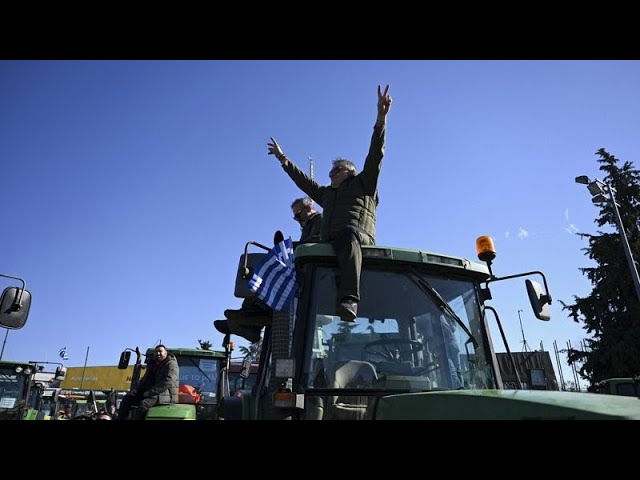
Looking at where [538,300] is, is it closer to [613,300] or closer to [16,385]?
[16,385]

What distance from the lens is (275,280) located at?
12.1 ft

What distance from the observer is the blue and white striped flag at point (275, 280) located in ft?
11.8

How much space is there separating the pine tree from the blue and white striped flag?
18897 millimetres

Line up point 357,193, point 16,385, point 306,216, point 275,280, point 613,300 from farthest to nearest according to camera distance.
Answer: point 613,300, point 16,385, point 306,216, point 357,193, point 275,280

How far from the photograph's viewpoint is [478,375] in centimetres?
304

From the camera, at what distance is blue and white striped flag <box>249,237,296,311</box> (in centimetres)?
358

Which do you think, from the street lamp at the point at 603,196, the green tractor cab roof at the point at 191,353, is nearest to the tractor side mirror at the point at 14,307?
the green tractor cab roof at the point at 191,353

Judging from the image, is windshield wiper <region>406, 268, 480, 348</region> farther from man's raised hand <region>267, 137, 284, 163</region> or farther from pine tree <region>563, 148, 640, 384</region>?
pine tree <region>563, 148, 640, 384</region>

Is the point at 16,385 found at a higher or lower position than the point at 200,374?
lower

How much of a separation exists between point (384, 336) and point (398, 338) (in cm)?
10

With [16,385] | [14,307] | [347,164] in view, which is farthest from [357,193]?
[16,385]

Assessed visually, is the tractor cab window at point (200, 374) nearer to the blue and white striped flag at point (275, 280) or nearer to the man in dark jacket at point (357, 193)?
the blue and white striped flag at point (275, 280)

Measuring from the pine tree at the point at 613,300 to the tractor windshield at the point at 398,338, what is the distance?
1831 cm

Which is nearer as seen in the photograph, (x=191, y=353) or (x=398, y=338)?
(x=398, y=338)
